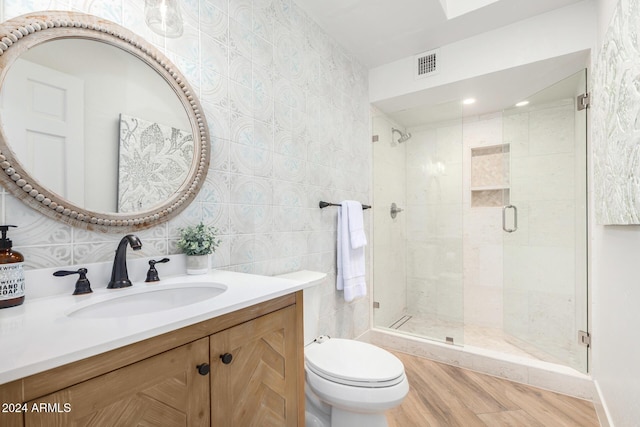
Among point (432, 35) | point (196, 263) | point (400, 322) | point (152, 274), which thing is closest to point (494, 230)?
point (400, 322)

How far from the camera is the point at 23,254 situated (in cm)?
84

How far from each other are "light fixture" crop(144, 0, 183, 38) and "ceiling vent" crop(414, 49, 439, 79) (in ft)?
5.97

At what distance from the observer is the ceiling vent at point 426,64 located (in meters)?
2.31

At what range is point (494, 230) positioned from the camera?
3.00 metres

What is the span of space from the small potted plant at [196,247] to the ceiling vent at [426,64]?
2080 millimetres

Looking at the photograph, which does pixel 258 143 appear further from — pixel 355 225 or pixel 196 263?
pixel 355 225

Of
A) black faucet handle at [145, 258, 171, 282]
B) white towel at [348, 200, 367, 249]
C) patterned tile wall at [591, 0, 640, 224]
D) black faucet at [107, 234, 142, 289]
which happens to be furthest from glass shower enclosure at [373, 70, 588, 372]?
black faucet at [107, 234, 142, 289]

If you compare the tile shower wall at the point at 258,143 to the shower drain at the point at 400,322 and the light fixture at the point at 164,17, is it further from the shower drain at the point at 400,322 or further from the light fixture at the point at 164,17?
the shower drain at the point at 400,322

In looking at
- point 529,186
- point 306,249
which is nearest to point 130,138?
point 306,249

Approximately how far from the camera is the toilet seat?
128cm

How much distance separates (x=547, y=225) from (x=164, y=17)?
2820 millimetres

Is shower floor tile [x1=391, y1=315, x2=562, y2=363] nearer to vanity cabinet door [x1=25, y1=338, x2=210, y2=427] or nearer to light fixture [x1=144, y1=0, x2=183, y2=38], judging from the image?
vanity cabinet door [x1=25, y1=338, x2=210, y2=427]

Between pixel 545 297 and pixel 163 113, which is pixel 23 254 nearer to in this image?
pixel 163 113

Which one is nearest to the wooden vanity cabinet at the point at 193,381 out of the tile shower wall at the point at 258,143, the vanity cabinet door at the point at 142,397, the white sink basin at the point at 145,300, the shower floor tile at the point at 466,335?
the vanity cabinet door at the point at 142,397
